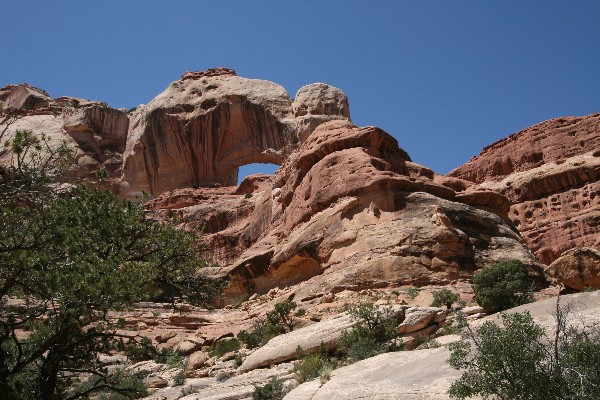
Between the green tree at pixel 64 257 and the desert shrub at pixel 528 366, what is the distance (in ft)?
22.8

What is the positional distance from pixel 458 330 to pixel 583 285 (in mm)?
5643

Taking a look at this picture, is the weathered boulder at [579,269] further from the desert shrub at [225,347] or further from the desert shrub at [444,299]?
the desert shrub at [225,347]

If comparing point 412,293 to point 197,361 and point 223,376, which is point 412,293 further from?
point 197,361

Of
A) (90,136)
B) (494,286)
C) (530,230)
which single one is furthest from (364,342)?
(90,136)

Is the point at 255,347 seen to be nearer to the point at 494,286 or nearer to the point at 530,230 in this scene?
the point at 494,286

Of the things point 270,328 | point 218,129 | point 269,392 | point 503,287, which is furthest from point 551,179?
point 269,392

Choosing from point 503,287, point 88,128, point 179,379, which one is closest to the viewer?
point 503,287

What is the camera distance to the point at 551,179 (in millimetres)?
51719

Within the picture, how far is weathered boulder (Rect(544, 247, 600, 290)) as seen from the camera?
18.6m

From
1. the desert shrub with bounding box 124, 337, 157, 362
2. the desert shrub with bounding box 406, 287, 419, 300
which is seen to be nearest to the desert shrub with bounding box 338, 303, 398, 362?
the desert shrub with bounding box 406, 287, 419, 300

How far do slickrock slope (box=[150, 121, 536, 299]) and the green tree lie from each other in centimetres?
1102

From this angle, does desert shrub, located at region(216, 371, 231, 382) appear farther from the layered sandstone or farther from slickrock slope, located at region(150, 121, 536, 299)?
the layered sandstone

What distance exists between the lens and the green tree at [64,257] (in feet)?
38.6

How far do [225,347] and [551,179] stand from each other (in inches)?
1481
